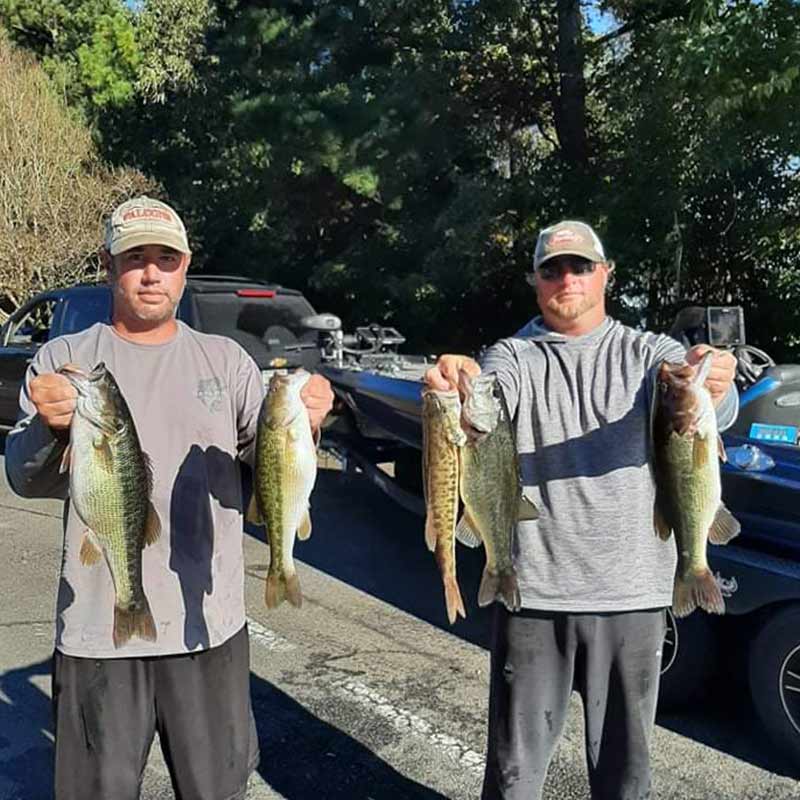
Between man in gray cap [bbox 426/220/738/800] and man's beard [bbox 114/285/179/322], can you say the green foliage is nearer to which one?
man in gray cap [bbox 426/220/738/800]

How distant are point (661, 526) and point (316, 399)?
997 mm

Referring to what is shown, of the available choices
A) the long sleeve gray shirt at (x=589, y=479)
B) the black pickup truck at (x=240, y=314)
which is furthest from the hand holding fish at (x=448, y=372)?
the black pickup truck at (x=240, y=314)

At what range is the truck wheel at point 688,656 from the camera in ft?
12.4

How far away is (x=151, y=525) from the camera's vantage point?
2.21 meters

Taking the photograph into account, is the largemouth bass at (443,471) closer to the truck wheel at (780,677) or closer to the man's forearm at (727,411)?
the man's forearm at (727,411)

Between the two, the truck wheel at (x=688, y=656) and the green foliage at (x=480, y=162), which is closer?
the truck wheel at (x=688, y=656)

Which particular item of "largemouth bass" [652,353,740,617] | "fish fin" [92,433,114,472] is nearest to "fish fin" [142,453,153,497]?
"fish fin" [92,433,114,472]

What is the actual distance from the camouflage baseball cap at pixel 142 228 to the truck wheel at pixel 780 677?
264 centimetres

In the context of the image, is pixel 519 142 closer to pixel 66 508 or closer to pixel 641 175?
pixel 641 175

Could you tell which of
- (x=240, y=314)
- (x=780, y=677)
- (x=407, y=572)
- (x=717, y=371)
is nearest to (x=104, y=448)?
(x=717, y=371)

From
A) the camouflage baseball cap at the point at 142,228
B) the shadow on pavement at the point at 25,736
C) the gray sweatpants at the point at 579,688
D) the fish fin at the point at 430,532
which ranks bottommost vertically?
the shadow on pavement at the point at 25,736

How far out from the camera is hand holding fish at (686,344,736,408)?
236 cm

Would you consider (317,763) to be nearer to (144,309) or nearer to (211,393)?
(211,393)

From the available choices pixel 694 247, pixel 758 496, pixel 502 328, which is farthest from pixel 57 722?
pixel 502 328
